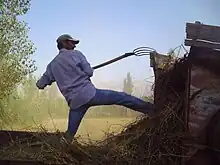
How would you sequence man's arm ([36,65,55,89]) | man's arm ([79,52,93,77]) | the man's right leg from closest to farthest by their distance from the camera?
the man's right leg < man's arm ([79,52,93,77]) < man's arm ([36,65,55,89])

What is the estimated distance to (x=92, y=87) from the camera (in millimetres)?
4273

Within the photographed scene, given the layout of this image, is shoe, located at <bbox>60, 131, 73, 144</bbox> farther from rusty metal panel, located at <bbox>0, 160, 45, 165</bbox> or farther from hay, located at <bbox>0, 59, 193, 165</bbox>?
rusty metal panel, located at <bbox>0, 160, 45, 165</bbox>

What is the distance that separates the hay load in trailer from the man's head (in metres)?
1.16

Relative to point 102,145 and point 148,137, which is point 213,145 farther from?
point 102,145

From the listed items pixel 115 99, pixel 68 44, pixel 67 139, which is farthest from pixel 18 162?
pixel 68 44

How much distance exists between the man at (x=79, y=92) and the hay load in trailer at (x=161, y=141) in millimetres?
406

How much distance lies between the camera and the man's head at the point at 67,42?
456 centimetres

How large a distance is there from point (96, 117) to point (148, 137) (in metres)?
4.93

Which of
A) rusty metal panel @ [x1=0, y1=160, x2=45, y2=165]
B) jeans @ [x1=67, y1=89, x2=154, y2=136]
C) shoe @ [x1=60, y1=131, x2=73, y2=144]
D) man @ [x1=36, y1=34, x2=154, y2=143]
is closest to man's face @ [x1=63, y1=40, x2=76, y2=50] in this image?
man @ [x1=36, y1=34, x2=154, y2=143]

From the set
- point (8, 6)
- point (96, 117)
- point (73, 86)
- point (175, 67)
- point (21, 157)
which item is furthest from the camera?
point (8, 6)

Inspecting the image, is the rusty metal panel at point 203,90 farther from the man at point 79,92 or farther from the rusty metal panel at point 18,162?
the rusty metal panel at point 18,162

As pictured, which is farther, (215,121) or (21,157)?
(21,157)

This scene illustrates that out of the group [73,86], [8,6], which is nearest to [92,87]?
[73,86]

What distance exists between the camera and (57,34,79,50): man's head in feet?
15.0
